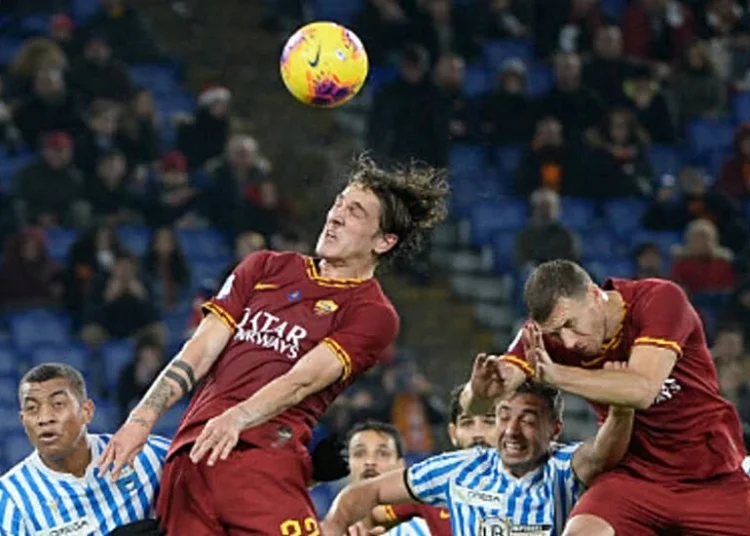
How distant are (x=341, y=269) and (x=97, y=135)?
6.52m

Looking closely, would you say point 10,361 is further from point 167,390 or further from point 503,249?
point 167,390

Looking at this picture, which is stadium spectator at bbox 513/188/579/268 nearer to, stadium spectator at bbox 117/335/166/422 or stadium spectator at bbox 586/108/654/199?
stadium spectator at bbox 586/108/654/199

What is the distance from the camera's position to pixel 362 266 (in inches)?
259

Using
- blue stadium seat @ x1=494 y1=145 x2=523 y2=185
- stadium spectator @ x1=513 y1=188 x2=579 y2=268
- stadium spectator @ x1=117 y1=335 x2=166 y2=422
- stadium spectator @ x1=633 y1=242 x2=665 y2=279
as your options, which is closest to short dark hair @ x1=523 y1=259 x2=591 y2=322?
stadium spectator @ x1=117 y1=335 x2=166 y2=422

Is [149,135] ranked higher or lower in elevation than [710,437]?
higher

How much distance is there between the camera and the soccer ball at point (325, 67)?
7785 mm

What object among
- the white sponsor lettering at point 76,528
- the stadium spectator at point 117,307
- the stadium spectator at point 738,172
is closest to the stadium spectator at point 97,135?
the stadium spectator at point 117,307

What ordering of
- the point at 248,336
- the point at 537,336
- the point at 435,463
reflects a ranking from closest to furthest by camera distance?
the point at 537,336, the point at 248,336, the point at 435,463

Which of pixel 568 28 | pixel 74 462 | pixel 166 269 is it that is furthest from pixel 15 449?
pixel 568 28

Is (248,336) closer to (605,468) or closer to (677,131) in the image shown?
(605,468)

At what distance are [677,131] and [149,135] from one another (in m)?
4.34

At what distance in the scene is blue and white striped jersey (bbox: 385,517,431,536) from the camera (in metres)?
7.84

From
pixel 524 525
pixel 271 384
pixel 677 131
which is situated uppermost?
pixel 677 131

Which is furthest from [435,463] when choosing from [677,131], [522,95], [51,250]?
[677,131]
